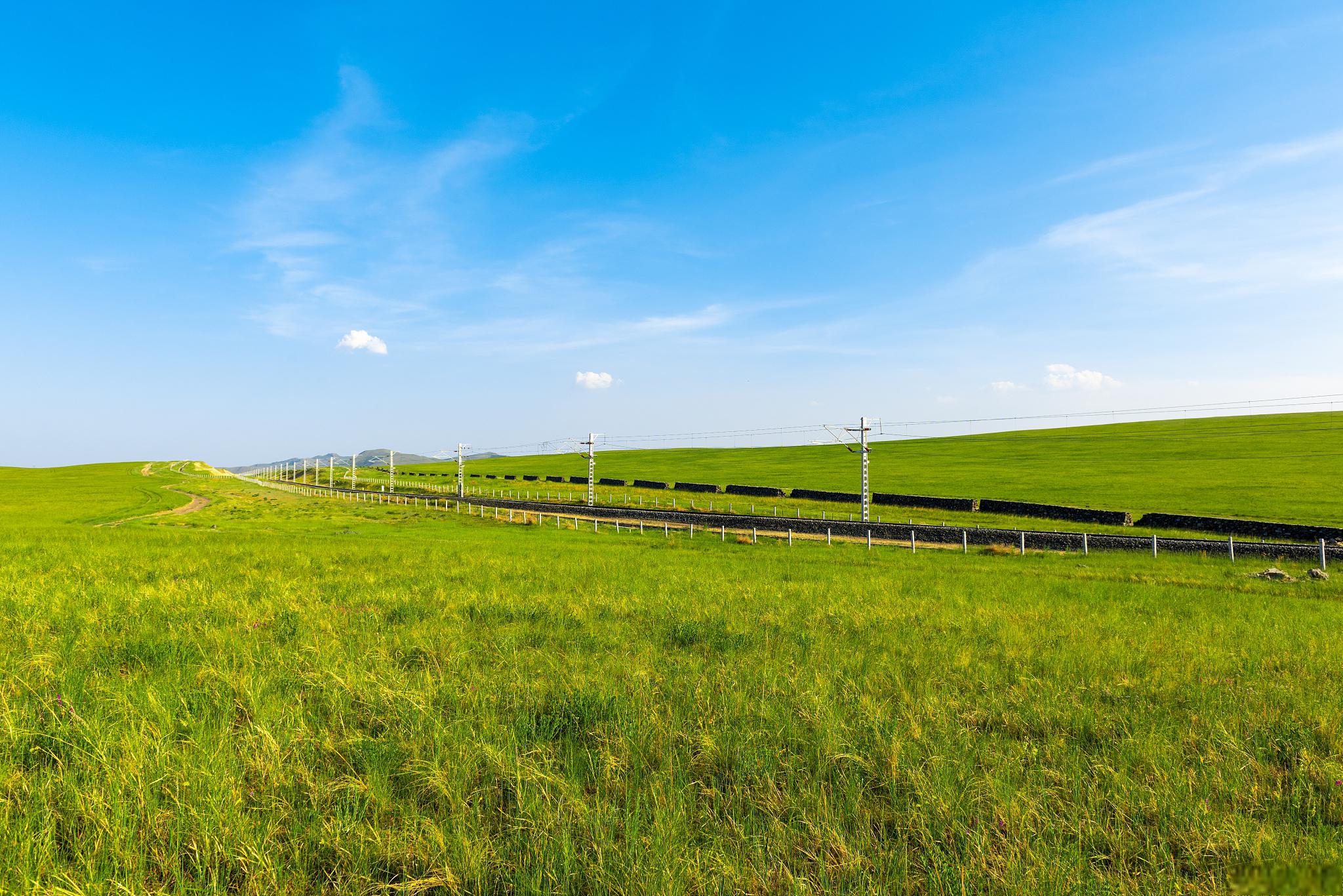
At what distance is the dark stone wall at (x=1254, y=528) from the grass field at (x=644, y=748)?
1262 inches

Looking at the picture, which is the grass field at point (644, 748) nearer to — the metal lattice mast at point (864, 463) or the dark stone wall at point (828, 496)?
the metal lattice mast at point (864, 463)

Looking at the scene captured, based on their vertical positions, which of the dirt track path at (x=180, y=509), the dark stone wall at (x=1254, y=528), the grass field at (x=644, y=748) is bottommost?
the dirt track path at (x=180, y=509)

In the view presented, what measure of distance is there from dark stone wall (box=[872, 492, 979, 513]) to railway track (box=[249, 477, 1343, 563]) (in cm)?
849

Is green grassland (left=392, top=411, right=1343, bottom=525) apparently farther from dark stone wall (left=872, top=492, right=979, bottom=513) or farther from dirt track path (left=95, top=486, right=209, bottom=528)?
dirt track path (left=95, top=486, right=209, bottom=528)

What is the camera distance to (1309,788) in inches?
172

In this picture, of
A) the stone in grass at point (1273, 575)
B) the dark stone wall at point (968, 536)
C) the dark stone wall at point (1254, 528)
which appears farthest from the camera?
the dark stone wall at point (1254, 528)

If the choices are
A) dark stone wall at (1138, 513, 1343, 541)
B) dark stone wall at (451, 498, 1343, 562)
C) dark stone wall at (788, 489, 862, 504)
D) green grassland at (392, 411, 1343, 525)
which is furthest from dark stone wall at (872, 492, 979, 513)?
dark stone wall at (1138, 513, 1343, 541)

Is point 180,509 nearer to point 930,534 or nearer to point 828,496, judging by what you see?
point 828,496

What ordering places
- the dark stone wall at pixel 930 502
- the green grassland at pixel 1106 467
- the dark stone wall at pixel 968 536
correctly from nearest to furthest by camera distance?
the dark stone wall at pixel 968 536 < the dark stone wall at pixel 930 502 < the green grassland at pixel 1106 467

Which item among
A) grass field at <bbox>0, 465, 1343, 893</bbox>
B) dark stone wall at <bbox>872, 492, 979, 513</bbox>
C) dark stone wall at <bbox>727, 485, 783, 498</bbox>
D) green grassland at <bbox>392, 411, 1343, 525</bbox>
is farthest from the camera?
dark stone wall at <bbox>727, 485, 783, 498</bbox>

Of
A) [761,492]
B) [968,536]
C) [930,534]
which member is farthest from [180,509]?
[968,536]

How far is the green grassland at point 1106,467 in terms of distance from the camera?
52.2 m

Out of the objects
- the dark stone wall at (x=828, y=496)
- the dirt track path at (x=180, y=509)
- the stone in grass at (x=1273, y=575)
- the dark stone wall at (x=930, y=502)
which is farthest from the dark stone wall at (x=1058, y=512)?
the dirt track path at (x=180, y=509)

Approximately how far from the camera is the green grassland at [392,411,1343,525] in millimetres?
52194
